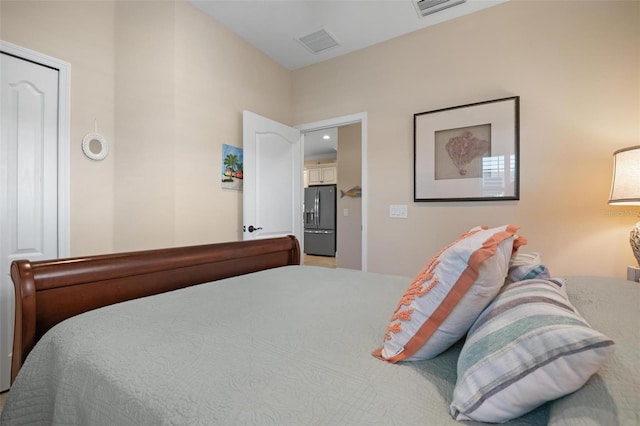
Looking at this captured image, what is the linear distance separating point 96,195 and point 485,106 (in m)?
3.19

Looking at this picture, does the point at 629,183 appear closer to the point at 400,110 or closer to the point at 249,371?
the point at 400,110

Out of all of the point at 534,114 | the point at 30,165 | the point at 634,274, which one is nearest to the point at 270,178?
the point at 30,165

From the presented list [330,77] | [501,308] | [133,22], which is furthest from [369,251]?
[133,22]

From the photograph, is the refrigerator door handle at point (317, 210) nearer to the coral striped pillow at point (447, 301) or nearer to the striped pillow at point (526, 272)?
the striped pillow at point (526, 272)

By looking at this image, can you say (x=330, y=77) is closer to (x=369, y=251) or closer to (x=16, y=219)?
(x=369, y=251)

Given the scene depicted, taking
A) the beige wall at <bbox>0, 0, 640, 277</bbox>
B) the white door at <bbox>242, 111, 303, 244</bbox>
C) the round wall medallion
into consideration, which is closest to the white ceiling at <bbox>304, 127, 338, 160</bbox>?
the white door at <bbox>242, 111, 303, 244</bbox>

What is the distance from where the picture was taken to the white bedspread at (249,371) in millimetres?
562

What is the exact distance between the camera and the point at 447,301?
2.37 feet

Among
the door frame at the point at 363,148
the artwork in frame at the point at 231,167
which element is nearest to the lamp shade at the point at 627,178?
the door frame at the point at 363,148

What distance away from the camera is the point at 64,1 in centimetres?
211

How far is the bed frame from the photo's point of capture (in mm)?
1067

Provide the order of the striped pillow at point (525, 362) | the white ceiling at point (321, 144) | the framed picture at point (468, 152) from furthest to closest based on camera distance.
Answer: the white ceiling at point (321, 144)
the framed picture at point (468, 152)
the striped pillow at point (525, 362)

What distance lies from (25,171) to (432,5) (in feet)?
10.7

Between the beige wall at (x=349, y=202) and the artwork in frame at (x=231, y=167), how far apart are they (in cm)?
230
